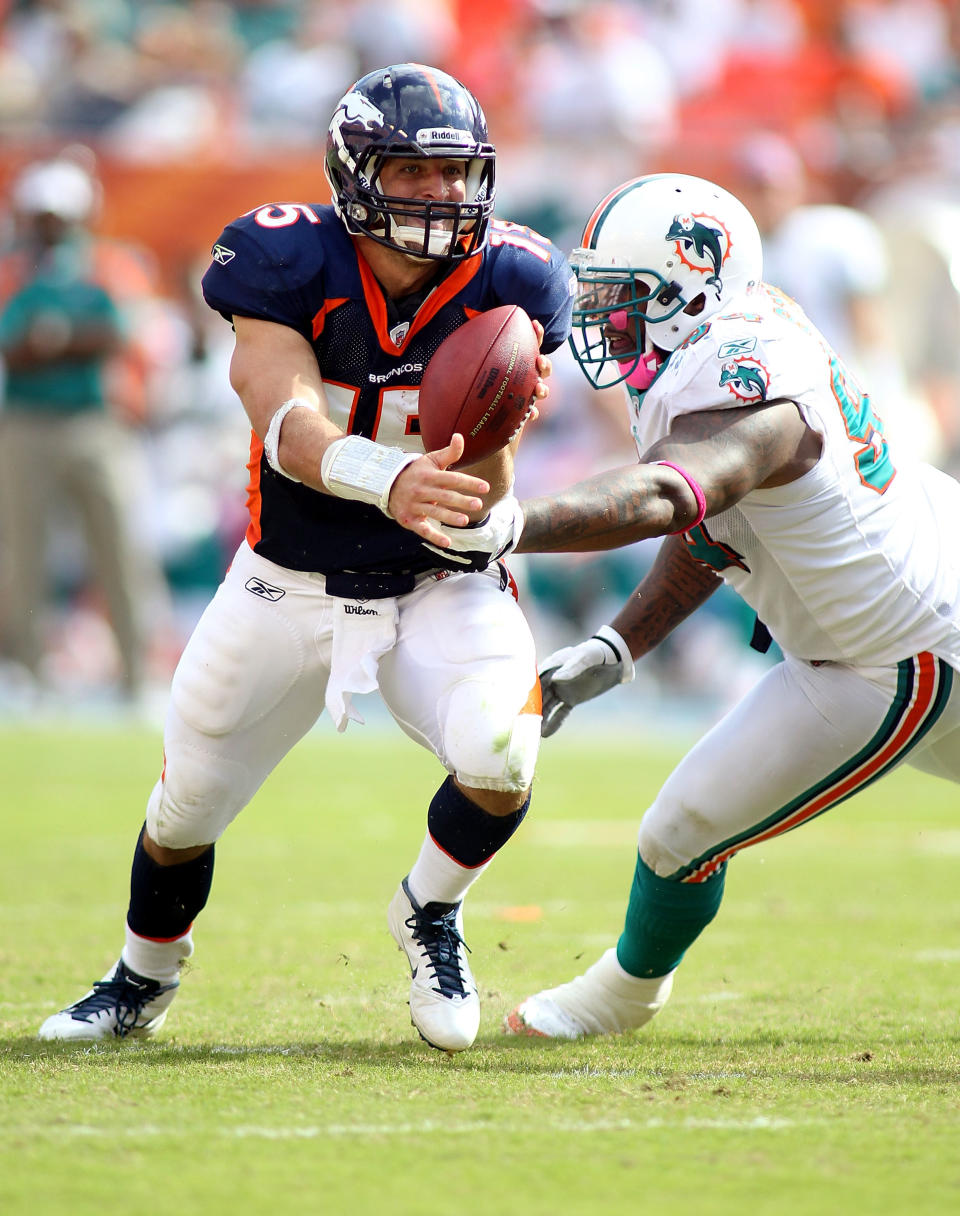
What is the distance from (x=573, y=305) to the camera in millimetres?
3250

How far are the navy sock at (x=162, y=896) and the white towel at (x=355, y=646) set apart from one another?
430mm

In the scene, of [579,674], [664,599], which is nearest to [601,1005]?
[579,674]

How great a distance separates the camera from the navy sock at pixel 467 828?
3.07 m

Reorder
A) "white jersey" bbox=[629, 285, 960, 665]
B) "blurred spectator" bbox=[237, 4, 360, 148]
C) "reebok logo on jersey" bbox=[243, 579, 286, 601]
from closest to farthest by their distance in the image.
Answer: "white jersey" bbox=[629, 285, 960, 665] → "reebok logo on jersey" bbox=[243, 579, 286, 601] → "blurred spectator" bbox=[237, 4, 360, 148]

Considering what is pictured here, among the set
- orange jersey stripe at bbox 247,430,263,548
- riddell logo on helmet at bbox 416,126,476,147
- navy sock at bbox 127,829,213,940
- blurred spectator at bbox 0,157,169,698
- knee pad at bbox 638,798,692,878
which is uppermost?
riddell logo on helmet at bbox 416,126,476,147

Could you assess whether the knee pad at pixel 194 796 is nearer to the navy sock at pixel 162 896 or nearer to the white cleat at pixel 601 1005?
the navy sock at pixel 162 896

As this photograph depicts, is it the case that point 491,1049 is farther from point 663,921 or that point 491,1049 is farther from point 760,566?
point 760,566

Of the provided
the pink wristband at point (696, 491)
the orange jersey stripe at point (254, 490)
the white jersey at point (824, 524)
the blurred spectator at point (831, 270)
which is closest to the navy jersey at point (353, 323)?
the orange jersey stripe at point (254, 490)

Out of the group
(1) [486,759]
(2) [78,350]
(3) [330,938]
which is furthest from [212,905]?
(2) [78,350]

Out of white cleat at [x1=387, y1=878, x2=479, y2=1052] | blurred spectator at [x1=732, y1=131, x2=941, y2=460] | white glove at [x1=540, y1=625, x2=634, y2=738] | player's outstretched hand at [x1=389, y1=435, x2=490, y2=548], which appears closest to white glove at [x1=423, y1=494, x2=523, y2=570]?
player's outstretched hand at [x1=389, y1=435, x2=490, y2=548]

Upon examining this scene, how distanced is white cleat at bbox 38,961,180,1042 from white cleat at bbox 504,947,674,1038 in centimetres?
68

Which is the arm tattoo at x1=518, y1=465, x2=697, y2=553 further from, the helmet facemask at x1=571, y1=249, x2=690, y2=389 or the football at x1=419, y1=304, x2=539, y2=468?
the helmet facemask at x1=571, y1=249, x2=690, y2=389

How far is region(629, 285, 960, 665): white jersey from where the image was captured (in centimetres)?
295

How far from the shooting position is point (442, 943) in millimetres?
3145
